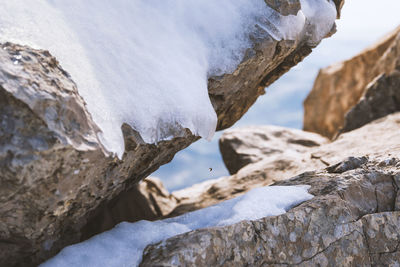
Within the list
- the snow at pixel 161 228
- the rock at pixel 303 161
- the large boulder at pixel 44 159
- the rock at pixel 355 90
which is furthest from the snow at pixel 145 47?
the rock at pixel 355 90

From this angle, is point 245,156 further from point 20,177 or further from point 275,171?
point 20,177

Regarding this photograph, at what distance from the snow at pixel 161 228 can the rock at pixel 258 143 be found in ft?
8.03

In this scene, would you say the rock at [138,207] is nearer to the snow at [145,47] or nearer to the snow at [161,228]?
the snow at [161,228]

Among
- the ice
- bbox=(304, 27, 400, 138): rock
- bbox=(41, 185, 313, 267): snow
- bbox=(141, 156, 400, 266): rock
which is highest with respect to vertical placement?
the ice

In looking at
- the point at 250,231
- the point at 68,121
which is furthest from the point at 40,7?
the point at 250,231

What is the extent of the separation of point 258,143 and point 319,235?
3.12m

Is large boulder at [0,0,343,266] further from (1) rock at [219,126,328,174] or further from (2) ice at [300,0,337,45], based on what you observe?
(1) rock at [219,126,328,174]

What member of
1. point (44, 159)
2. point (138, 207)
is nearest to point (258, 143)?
point (138, 207)

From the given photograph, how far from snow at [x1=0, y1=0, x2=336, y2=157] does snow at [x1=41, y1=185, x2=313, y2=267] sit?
0.44 metres

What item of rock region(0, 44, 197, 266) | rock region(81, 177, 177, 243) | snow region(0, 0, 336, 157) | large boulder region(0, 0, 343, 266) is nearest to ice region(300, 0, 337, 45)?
snow region(0, 0, 336, 157)

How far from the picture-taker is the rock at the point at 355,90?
170 inches

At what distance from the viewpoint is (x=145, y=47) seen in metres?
1.91

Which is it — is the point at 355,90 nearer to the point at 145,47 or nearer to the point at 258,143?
the point at 258,143

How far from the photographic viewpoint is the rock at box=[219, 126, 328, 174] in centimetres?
470
